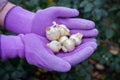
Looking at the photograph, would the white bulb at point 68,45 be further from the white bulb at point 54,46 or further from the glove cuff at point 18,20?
the glove cuff at point 18,20

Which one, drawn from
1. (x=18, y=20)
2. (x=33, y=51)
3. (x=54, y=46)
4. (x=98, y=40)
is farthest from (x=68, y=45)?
(x=98, y=40)

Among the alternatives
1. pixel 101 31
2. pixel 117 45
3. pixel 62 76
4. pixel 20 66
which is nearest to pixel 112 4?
pixel 101 31

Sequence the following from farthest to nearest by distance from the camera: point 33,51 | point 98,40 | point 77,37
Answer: point 98,40, point 77,37, point 33,51

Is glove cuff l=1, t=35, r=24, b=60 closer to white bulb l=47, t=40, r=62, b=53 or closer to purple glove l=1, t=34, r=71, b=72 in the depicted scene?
purple glove l=1, t=34, r=71, b=72

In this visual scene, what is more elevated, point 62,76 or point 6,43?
point 6,43

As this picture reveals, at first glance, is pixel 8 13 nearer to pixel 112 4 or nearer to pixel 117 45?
pixel 112 4

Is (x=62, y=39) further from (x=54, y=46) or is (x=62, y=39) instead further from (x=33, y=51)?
(x=33, y=51)
